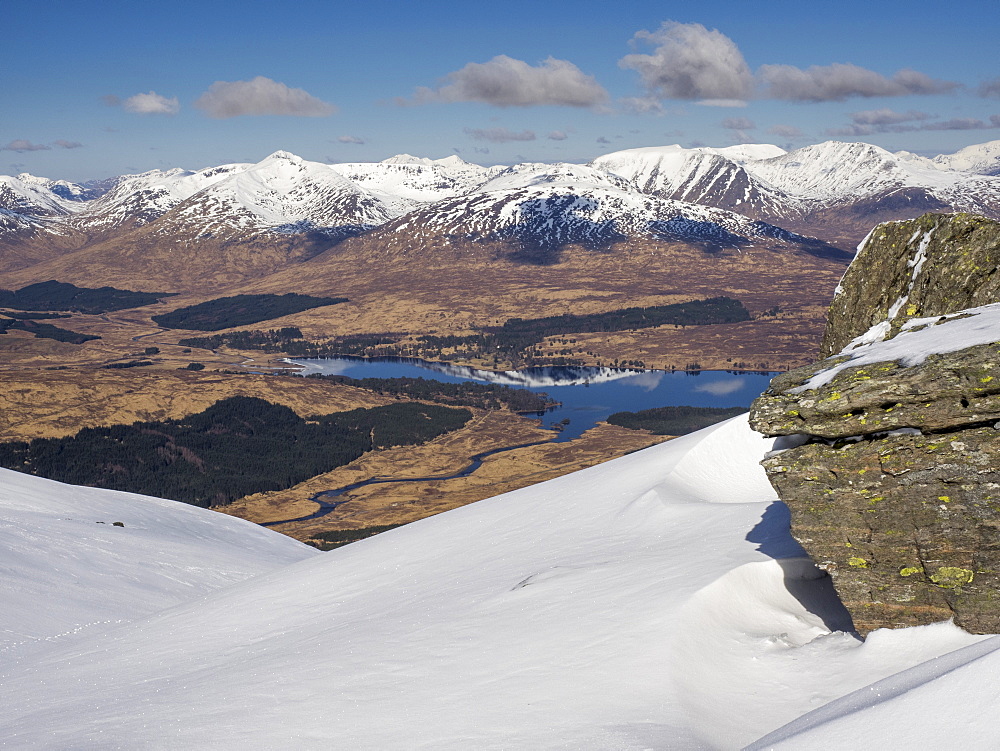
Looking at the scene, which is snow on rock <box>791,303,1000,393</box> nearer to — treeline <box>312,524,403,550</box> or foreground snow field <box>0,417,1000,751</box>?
foreground snow field <box>0,417,1000,751</box>

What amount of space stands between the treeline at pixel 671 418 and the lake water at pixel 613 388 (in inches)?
198

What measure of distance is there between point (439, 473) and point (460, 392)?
5363 centimetres

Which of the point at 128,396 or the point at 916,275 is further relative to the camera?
the point at 128,396

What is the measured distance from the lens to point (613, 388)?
175 meters

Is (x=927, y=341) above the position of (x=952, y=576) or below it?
above

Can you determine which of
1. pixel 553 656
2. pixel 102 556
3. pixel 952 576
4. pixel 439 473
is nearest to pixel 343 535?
pixel 439 473

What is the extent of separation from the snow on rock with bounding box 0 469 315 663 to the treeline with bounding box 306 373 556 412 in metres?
117

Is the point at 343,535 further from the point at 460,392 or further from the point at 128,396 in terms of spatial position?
the point at 460,392

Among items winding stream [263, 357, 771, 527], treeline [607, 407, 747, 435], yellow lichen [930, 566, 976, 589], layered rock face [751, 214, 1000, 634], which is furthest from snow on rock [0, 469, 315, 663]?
treeline [607, 407, 747, 435]

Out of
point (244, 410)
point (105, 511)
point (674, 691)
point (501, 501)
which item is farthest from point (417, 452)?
point (674, 691)

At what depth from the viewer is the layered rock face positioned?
1046cm

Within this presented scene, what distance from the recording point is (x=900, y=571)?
11.0 meters

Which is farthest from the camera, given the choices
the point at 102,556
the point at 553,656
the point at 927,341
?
the point at 102,556

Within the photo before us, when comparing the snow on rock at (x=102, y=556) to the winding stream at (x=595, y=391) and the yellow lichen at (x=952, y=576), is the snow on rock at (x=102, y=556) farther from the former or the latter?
the winding stream at (x=595, y=391)
